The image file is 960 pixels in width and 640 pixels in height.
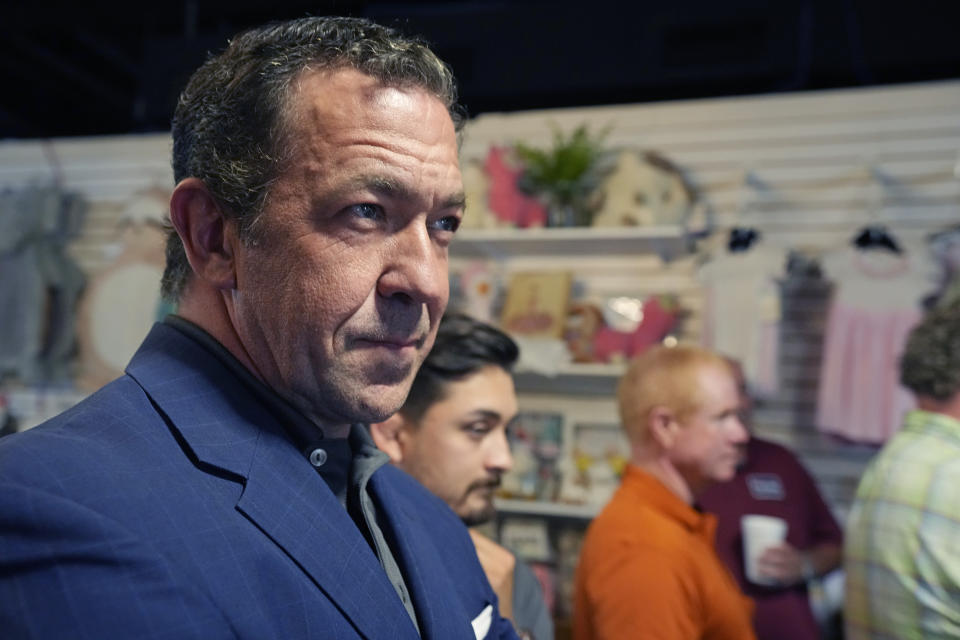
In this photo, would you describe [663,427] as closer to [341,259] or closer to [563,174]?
[341,259]

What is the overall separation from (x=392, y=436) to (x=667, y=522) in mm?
798

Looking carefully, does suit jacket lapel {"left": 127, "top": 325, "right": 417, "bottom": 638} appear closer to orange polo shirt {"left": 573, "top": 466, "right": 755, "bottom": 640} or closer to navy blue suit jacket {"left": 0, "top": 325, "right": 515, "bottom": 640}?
navy blue suit jacket {"left": 0, "top": 325, "right": 515, "bottom": 640}

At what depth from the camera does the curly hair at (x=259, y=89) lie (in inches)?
41.2

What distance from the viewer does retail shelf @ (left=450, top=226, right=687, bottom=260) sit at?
4.27 metres

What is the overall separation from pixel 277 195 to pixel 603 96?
13.5 ft

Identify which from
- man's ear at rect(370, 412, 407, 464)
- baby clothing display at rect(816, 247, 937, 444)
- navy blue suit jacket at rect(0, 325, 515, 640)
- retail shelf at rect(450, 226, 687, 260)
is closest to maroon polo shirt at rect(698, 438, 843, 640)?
baby clothing display at rect(816, 247, 937, 444)

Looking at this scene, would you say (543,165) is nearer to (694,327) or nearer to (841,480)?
(694,327)

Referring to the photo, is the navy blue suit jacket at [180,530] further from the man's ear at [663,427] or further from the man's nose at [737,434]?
the man's nose at [737,434]

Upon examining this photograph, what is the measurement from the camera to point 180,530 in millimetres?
826

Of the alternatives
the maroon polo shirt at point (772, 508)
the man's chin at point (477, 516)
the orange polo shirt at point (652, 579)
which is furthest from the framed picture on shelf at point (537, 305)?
the man's chin at point (477, 516)

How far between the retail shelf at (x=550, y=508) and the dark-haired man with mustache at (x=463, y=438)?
6.65 feet

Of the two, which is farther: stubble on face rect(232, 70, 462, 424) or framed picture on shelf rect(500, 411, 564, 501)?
framed picture on shelf rect(500, 411, 564, 501)

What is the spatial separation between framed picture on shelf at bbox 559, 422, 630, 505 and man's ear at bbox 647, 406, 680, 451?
1741mm

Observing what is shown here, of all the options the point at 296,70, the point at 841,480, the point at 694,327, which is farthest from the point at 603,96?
the point at 296,70
